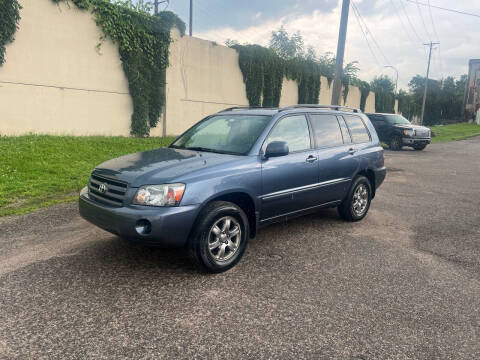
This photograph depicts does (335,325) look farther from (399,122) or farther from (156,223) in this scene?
(399,122)

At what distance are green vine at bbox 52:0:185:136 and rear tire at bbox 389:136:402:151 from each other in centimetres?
1164

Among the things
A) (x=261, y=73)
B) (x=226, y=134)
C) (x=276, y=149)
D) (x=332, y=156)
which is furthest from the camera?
A: (x=261, y=73)

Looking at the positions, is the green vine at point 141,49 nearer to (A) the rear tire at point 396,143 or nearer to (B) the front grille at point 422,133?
(A) the rear tire at point 396,143

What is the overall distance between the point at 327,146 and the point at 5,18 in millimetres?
9306

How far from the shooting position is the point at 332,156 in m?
5.23

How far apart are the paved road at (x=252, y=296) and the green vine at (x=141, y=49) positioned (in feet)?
28.4

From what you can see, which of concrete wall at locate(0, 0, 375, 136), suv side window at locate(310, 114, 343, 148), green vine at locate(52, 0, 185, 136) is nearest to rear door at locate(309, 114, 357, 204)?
suv side window at locate(310, 114, 343, 148)

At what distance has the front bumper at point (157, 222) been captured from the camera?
3.43 m

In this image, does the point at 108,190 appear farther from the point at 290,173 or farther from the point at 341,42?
the point at 341,42

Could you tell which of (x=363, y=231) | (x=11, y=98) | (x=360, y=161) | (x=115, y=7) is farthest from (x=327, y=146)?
(x=115, y=7)

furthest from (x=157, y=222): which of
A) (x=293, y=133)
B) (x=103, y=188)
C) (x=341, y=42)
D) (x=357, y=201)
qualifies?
(x=341, y=42)

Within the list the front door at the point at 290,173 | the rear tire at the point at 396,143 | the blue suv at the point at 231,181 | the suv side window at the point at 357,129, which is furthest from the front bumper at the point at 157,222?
the rear tire at the point at 396,143

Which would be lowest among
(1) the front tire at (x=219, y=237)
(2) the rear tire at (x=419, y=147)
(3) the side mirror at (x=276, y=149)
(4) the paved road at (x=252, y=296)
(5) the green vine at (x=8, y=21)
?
(4) the paved road at (x=252, y=296)

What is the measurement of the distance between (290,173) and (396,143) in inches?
633
